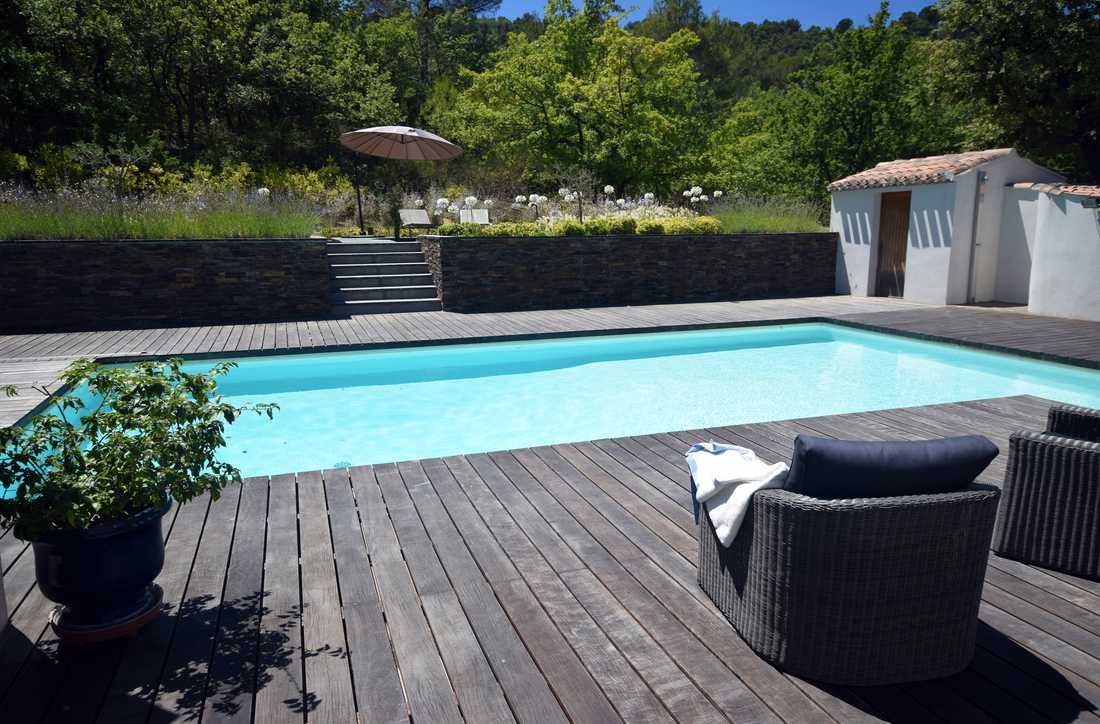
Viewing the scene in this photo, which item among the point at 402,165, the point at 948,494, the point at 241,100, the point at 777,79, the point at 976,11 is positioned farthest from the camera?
the point at 777,79

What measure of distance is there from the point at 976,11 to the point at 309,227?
46.6 feet

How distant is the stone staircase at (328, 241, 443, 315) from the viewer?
417 inches

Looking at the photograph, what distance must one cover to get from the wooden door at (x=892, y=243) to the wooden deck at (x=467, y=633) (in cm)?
1113

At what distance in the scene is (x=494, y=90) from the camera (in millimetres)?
22156

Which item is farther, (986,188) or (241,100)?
(241,100)

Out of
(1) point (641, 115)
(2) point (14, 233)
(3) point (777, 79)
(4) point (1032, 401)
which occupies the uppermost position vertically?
(3) point (777, 79)

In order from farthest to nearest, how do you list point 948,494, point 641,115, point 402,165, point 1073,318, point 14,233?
1. point 402,165
2. point 641,115
3. point 1073,318
4. point 14,233
5. point 948,494

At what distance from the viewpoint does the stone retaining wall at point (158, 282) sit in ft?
28.5

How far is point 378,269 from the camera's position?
11.2m

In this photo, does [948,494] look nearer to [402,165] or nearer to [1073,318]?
[1073,318]

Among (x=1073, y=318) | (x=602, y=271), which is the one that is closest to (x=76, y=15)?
(x=602, y=271)

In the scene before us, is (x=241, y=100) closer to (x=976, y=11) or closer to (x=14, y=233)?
(x=14, y=233)

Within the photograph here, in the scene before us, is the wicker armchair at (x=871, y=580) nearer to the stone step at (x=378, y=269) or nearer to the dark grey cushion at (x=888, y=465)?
the dark grey cushion at (x=888, y=465)

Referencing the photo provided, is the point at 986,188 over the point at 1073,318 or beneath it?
over
